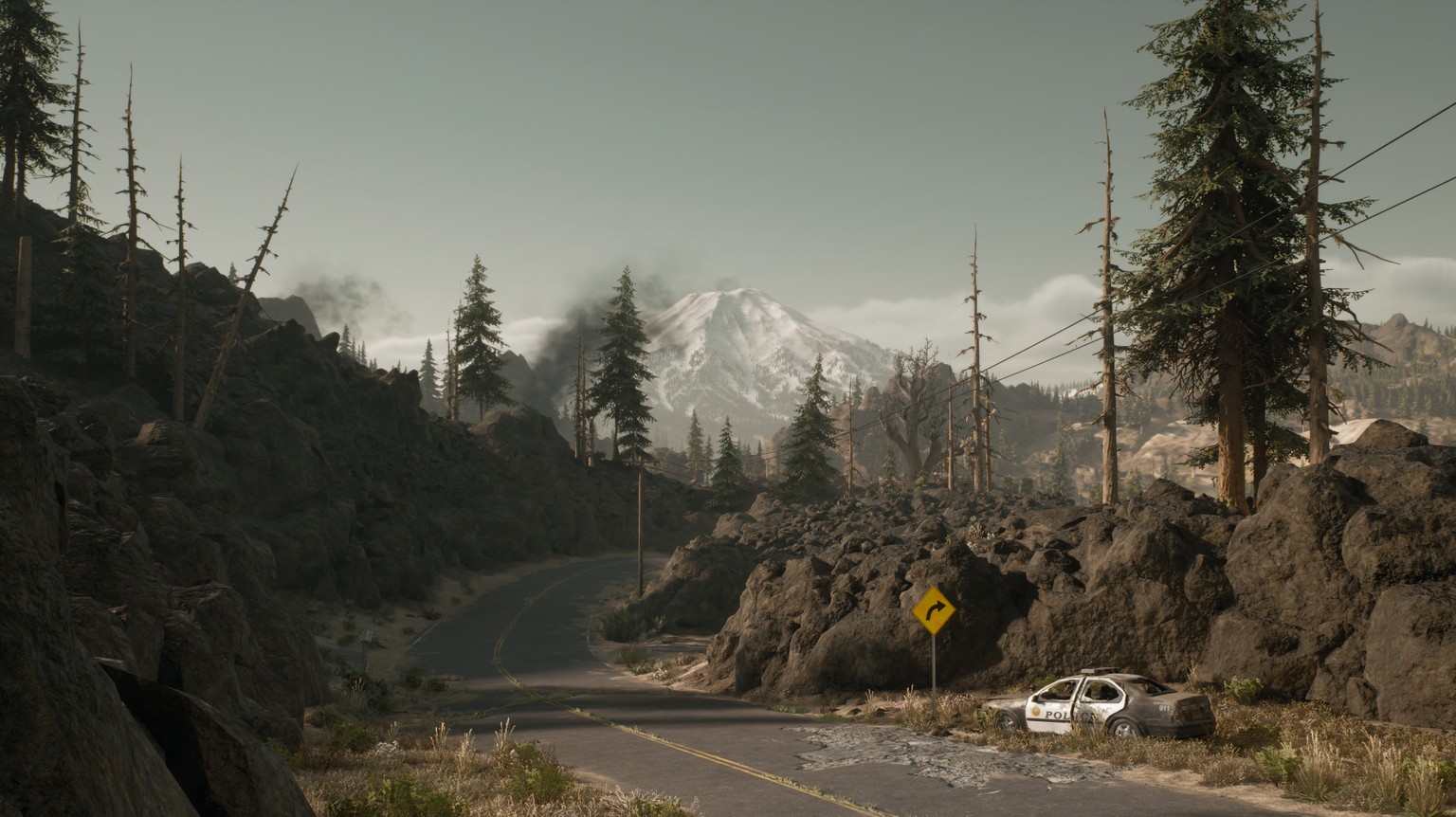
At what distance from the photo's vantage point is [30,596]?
5.14 meters

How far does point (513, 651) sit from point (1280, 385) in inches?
1308

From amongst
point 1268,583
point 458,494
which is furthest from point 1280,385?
point 458,494

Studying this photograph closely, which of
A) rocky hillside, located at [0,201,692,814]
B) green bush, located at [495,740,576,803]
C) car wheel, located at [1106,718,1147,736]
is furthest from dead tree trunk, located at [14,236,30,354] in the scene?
car wheel, located at [1106,718,1147,736]

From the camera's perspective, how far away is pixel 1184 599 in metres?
21.2

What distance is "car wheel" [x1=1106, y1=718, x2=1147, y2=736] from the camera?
17188 mm

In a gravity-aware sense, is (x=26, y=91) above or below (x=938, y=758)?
above

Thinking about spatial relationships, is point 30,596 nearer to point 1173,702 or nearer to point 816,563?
point 1173,702

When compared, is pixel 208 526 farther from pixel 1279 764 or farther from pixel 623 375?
pixel 623 375

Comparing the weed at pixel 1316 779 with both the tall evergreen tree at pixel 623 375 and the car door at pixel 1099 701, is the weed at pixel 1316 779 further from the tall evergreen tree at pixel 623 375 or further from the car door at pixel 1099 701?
the tall evergreen tree at pixel 623 375

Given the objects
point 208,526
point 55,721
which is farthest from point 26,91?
point 55,721

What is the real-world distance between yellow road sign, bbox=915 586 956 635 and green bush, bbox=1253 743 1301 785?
7547 mm

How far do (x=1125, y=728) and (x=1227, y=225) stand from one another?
598 inches

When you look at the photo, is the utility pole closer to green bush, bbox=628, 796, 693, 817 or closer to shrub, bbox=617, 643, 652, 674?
green bush, bbox=628, 796, 693, 817

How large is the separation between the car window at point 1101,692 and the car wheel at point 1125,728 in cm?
45
